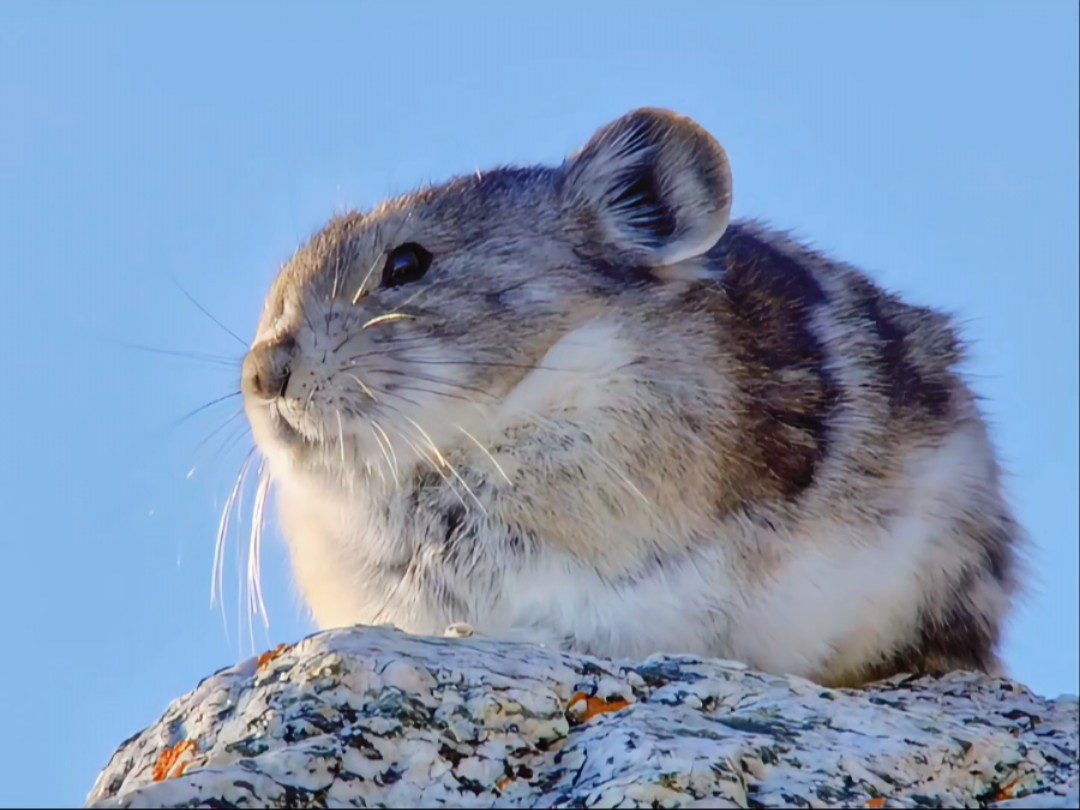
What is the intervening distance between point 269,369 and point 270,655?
1409mm

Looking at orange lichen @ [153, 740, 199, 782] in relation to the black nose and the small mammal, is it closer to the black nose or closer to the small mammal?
the small mammal

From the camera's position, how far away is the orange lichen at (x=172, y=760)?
458cm

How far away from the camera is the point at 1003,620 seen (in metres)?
6.79

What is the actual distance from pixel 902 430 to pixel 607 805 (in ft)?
10.8

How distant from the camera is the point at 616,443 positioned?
6113 millimetres

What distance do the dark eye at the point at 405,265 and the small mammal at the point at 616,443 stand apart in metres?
0.01

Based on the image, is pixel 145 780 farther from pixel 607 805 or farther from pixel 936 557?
pixel 936 557

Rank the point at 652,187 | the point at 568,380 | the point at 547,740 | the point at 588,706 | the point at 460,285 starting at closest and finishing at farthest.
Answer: the point at 547,740 → the point at 588,706 → the point at 568,380 → the point at 460,285 → the point at 652,187

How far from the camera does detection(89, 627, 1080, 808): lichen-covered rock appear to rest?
397 cm

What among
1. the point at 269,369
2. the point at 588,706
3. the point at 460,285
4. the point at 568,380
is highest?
the point at 460,285

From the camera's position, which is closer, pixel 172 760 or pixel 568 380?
pixel 172 760

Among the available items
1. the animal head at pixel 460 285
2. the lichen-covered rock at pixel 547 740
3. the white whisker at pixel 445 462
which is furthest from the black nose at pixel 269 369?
the lichen-covered rock at pixel 547 740

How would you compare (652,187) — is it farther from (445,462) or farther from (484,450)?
(445,462)

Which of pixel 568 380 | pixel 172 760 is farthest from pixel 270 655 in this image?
pixel 568 380
